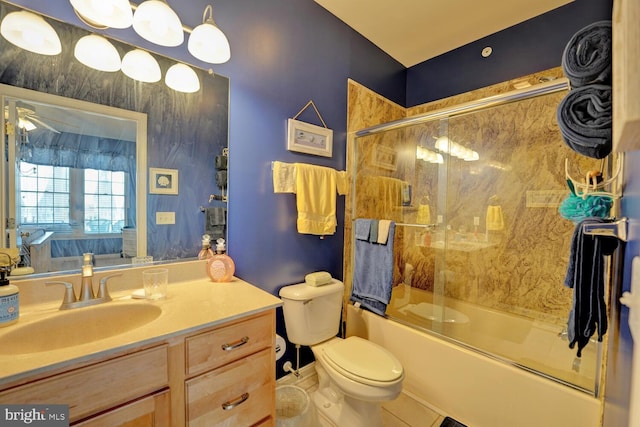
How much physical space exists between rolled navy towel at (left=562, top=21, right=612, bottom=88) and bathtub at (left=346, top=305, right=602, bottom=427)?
137 cm

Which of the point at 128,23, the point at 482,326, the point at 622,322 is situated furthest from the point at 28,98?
the point at 482,326

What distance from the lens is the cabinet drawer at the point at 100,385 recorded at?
26.2 inches

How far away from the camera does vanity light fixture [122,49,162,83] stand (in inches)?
47.3

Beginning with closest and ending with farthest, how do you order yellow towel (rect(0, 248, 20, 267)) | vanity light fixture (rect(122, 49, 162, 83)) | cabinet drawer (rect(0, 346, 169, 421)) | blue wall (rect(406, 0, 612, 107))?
cabinet drawer (rect(0, 346, 169, 421)), yellow towel (rect(0, 248, 20, 267)), vanity light fixture (rect(122, 49, 162, 83)), blue wall (rect(406, 0, 612, 107))

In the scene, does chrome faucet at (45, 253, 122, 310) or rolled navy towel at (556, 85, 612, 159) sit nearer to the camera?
rolled navy towel at (556, 85, 612, 159)

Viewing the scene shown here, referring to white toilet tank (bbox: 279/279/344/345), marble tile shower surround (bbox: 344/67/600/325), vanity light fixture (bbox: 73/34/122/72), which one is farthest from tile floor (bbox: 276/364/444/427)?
vanity light fixture (bbox: 73/34/122/72)

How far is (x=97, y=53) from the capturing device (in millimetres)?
1124

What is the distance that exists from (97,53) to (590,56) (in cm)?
173

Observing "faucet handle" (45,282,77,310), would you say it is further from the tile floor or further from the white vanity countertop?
the tile floor

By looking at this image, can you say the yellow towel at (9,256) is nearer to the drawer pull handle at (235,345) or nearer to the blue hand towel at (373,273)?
the drawer pull handle at (235,345)

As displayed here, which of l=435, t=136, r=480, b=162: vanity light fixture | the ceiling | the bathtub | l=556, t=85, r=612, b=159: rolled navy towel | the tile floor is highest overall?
the ceiling

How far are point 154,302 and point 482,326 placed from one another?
226 cm

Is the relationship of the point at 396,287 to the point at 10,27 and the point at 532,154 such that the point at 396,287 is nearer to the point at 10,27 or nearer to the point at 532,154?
the point at 532,154

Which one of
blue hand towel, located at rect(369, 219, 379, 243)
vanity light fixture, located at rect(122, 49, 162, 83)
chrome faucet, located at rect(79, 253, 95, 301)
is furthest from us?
blue hand towel, located at rect(369, 219, 379, 243)
